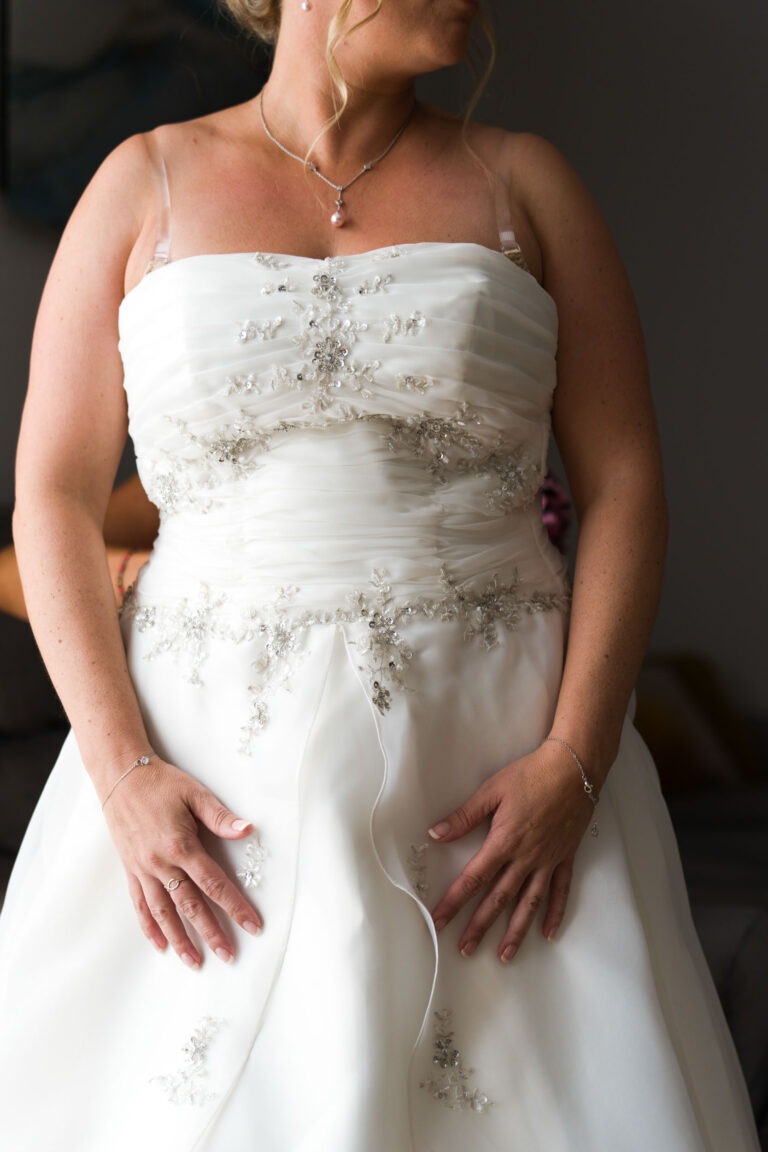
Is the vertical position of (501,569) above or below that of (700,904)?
above

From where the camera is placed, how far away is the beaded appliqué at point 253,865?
1.06 m

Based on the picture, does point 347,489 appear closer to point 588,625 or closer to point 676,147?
point 588,625

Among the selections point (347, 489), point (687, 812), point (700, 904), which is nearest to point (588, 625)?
point (347, 489)

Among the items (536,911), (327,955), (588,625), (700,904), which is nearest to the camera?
(327,955)

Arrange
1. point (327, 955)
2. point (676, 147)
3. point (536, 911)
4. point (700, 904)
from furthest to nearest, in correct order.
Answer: point (676, 147) < point (700, 904) < point (536, 911) < point (327, 955)

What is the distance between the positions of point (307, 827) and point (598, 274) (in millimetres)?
681

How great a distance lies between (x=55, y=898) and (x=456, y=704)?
16.6 inches

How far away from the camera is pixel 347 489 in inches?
46.1

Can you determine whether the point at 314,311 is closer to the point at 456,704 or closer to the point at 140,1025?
the point at 456,704

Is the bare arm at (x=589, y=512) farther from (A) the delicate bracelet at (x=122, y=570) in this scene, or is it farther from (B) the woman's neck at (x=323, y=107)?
(A) the delicate bracelet at (x=122, y=570)

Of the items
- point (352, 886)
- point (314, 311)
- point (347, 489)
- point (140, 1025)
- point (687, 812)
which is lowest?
point (687, 812)

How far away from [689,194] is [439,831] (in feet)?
6.83

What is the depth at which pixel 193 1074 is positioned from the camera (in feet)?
3.24

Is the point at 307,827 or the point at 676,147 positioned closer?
the point at 307,827
